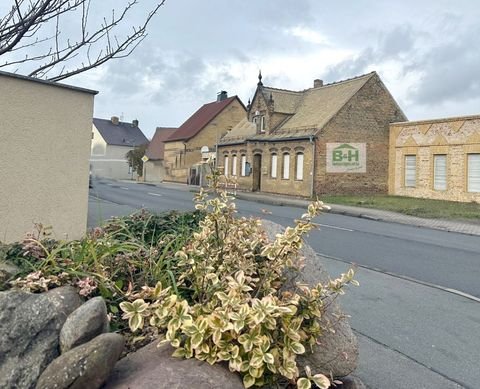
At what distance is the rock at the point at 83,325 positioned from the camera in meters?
2.46

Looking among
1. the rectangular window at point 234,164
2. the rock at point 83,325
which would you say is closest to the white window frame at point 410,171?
the rectangular window at point 234,164

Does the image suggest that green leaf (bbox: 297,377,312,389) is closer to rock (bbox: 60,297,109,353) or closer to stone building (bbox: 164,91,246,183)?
rock (bbox: 60,297,109,353)

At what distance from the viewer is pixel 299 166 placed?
30.4 metres

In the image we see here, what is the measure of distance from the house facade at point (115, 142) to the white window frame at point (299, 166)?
136 feet

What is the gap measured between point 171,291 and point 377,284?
536cm

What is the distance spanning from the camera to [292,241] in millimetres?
2988

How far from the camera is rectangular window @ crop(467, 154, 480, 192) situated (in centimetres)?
2584

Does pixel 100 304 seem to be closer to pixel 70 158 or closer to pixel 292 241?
pixel 292 241

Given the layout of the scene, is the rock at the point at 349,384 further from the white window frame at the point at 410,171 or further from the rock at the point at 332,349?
the white window frame at the point at 410,171

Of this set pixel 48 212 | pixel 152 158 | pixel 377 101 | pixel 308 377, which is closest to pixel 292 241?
pixel 308 377

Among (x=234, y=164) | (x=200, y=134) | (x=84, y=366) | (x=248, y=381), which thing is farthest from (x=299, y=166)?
(x=84, y=366)

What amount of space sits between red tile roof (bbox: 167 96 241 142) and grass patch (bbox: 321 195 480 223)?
26.2 m

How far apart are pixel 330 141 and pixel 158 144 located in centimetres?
3891

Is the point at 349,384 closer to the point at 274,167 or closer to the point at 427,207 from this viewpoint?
the point at 427,207
